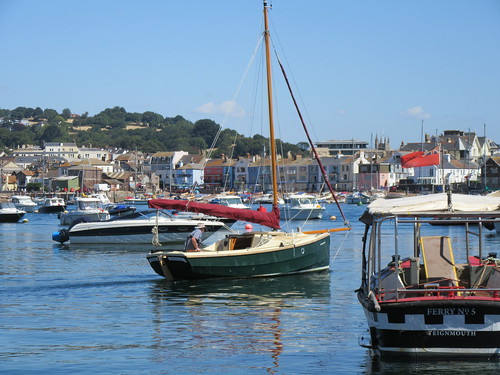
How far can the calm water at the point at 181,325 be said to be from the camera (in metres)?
18.0

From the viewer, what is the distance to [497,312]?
54.2 ft

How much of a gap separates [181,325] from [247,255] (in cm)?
841

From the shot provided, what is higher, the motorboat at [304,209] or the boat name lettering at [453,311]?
the boat name lettering at [453,311]

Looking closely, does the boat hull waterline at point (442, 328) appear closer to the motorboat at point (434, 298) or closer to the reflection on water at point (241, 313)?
the motorboat at point (434, 298)

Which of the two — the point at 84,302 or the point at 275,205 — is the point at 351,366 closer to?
the point at 84,302

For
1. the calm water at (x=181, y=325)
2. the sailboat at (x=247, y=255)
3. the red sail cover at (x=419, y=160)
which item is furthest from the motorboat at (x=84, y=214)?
the red sail cover at (x=419, y=160)

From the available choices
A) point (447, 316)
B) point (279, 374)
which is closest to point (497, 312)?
point (447, 316)

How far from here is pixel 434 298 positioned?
16.6 metres

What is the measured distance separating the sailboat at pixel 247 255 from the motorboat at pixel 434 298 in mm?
11946

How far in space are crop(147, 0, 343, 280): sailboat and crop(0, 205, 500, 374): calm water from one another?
40 centimetres

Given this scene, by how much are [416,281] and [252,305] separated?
9169 millimetres

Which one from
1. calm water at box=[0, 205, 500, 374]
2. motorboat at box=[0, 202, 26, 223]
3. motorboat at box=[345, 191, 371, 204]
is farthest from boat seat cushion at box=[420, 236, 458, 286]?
motorboat at box=[345, 191, 371, 204]

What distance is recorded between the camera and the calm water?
18000mm

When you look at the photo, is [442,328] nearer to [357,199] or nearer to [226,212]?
[226,212]
